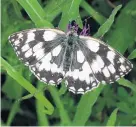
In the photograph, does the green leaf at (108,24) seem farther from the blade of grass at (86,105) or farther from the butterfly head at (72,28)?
the blade of grass at (86,105)

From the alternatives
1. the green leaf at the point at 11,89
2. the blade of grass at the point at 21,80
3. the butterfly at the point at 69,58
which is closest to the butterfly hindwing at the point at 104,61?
the butterfly at the point at 69,58

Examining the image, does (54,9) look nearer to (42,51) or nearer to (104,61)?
(42,51)

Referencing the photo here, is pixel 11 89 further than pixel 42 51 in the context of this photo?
Yes

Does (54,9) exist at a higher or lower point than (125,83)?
higher

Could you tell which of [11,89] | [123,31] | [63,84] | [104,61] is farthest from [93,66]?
[11,89]

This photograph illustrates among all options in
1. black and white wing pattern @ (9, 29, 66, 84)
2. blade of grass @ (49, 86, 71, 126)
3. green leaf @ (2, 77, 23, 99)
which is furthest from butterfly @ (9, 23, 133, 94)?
green leaf @ (2, 77, 23, 99)

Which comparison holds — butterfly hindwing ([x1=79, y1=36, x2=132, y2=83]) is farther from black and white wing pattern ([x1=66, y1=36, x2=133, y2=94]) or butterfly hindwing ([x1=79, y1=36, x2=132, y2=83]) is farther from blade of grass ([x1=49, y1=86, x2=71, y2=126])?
blade of grass ([x1=49, y1=86, x2=71, y2=126])
